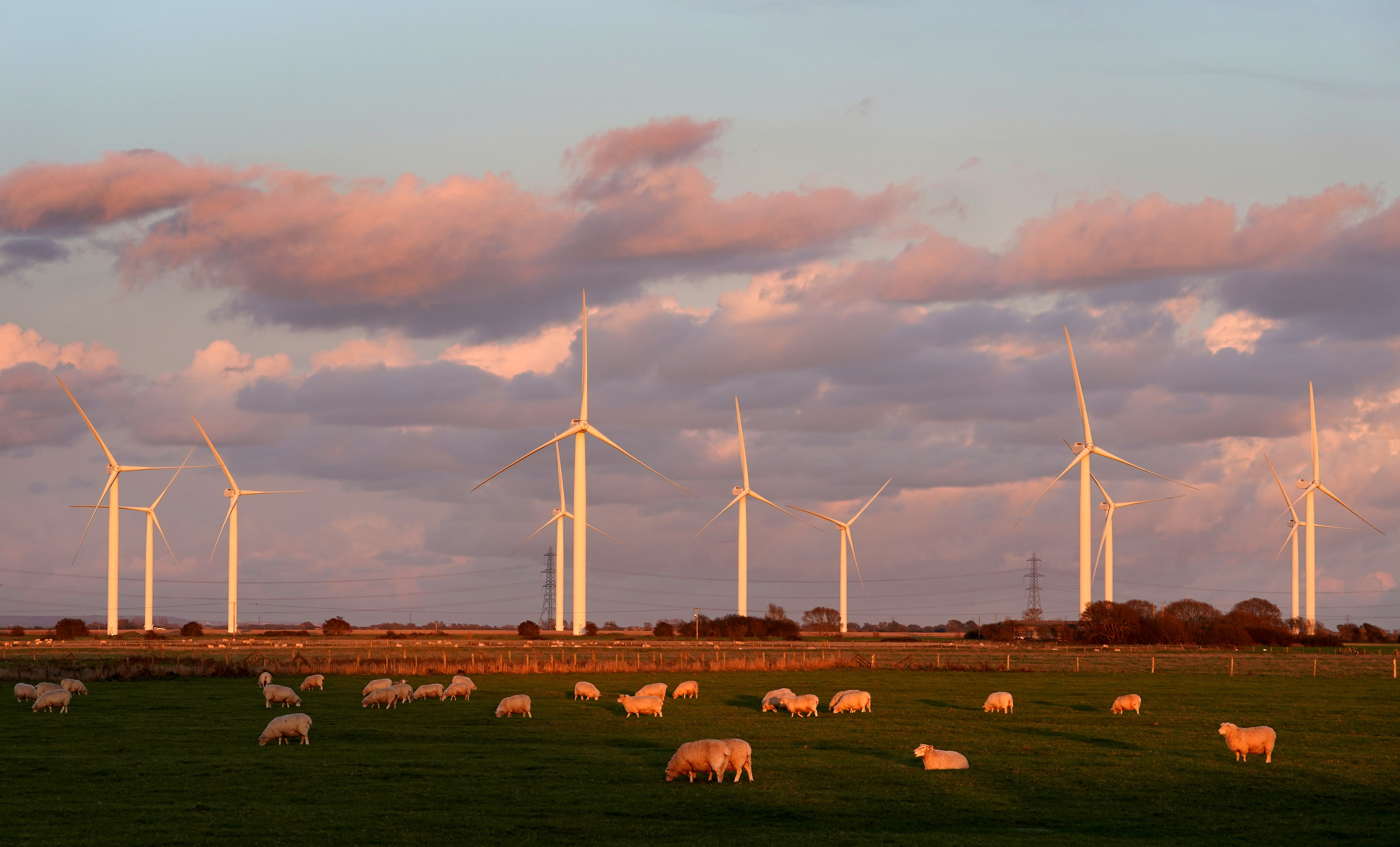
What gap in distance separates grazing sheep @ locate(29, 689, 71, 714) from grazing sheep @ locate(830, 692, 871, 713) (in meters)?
24.9

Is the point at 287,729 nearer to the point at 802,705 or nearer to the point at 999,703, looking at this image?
the point at 802,705

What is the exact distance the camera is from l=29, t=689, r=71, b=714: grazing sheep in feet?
128

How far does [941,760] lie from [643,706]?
1411cm

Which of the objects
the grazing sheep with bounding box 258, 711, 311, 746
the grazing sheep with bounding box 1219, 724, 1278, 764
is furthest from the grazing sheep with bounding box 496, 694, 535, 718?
the grazing sheep with bounding box 1219, 724, 1278, 764

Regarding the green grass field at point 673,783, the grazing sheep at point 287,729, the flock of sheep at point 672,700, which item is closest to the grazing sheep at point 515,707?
the flock of sheep at point 672,700

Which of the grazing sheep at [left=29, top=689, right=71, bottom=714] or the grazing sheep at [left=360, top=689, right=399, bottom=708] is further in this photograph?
the grazing sheep at [left=360, top=689, right=399, bottom=708]

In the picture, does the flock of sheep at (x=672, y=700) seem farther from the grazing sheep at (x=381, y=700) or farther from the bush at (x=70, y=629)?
the bush at (x=70, y=629)

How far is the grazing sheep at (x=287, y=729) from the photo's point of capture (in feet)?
102

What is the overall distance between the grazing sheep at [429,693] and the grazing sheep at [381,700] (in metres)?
2.74

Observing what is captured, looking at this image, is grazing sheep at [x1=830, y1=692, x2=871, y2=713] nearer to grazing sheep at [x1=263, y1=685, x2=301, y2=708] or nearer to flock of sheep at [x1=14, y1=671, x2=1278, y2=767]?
flock of sheep at [x1=14, y1=671, x2=1278, y2=767]

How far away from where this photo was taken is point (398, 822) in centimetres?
2081

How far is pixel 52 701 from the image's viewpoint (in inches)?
1535

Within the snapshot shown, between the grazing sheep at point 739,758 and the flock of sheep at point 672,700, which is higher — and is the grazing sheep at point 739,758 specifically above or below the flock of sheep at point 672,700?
above

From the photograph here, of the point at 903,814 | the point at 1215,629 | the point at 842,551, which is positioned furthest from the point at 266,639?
the point at 903,814
